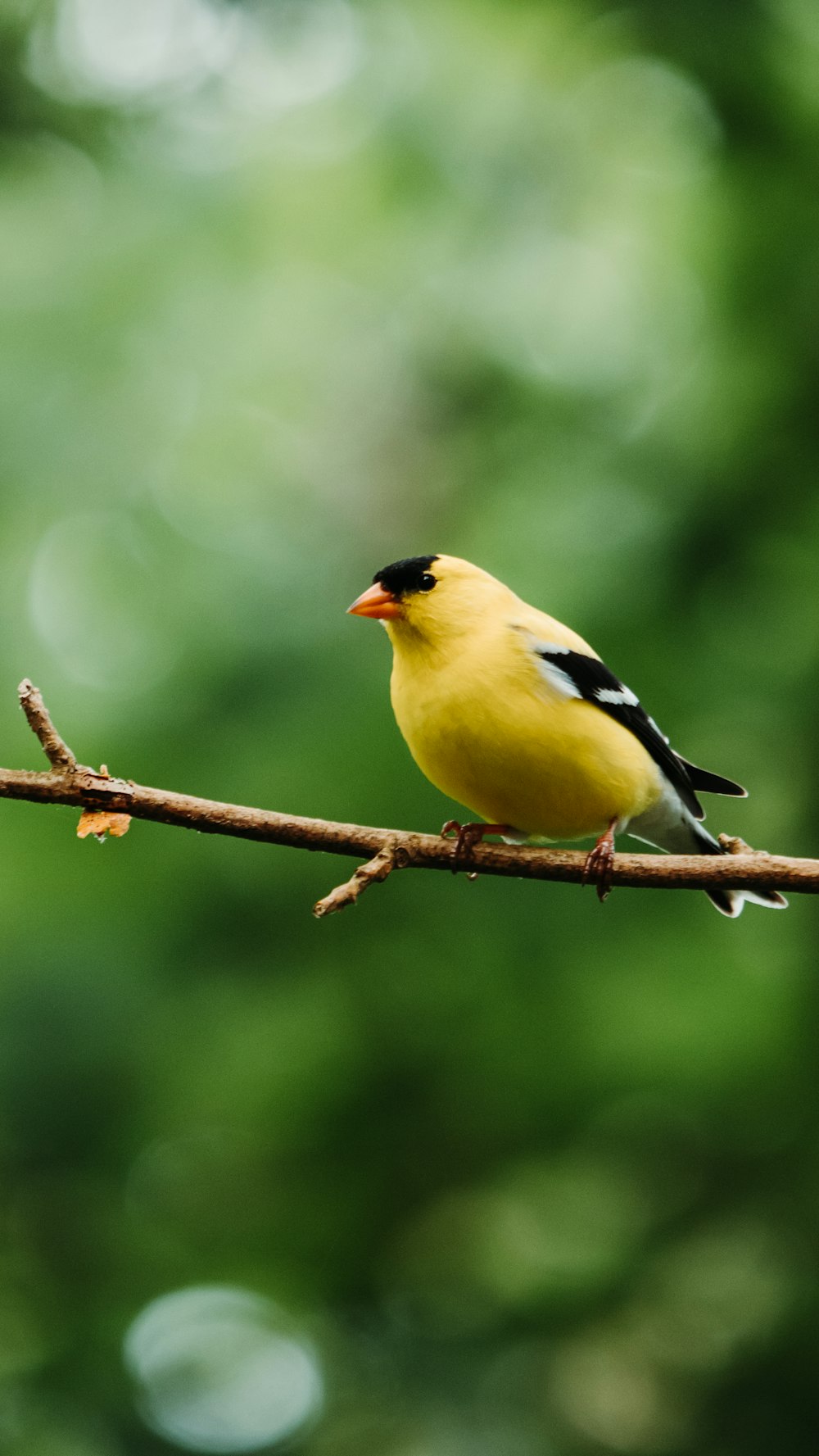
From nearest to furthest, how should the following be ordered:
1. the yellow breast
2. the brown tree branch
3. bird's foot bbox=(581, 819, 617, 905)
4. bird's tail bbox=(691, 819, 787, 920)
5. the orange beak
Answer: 1. the brown tree branch
2. bird's foot bbox=(581, 819, 617, 905)
3. the yellow breast
4. the orange beak
5. bird's tail bbox=(691, 819, 787, 920)

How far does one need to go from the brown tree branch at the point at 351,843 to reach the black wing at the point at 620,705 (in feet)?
1.61

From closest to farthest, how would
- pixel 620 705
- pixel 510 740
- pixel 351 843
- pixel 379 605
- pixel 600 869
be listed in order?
pixel 351 843 < pixel 600 869 < pixel 510 740 < pixel 379 605 < pixel 620 705

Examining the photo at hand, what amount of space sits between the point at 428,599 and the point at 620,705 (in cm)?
57

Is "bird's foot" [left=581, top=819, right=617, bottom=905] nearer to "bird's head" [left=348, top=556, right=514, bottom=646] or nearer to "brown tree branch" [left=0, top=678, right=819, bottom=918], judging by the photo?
"brown tree branch" [left=0, top=678, right=819, bottom=918]

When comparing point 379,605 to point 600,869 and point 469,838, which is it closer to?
point 469,838

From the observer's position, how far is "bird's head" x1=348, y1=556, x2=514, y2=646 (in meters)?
3.08

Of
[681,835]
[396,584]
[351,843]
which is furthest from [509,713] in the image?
[681,835]

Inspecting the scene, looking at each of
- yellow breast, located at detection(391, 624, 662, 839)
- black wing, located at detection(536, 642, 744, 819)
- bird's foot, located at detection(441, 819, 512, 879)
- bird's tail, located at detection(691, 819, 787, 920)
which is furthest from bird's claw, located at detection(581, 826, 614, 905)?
bird's tail, located at detection(691, 819, 787, 920)

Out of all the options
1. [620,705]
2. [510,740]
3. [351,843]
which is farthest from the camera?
[620,705]

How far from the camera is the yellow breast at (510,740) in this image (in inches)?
112

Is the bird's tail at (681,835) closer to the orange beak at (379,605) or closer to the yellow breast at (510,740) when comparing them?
the yellow breast at (510,740)

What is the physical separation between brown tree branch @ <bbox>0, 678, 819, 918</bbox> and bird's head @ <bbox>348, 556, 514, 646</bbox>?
2.22ft

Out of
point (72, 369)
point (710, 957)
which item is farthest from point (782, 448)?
point (72, 369)

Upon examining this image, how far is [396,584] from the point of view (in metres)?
3.17
